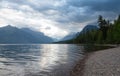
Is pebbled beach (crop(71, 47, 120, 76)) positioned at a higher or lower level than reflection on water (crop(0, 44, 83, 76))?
higher

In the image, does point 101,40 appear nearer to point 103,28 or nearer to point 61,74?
point 103,28

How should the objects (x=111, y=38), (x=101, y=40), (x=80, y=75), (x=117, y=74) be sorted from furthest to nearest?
(x=101, y=40)
(x=111, y=38)
(x=80, y=75)
(x=117, y=74)

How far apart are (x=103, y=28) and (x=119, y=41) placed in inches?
2068

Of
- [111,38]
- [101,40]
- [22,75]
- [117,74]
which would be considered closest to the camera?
[117,74]

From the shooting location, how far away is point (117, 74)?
925 inches

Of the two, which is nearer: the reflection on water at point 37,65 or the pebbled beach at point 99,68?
the pebbled beach at point 99,68

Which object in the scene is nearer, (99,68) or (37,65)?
(99,68)

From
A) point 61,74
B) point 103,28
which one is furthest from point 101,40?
point 61,74

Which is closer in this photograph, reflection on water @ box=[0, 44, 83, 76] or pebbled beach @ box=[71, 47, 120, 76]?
pebbled beach @ box=[71, 47, 120, 76]

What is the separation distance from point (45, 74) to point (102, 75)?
1010cm

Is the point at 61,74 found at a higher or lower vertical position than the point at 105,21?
lower

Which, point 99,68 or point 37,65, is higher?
point 99,68

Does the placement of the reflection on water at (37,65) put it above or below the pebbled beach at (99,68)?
below

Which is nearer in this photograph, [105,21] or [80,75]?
[80,75]
